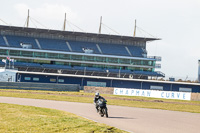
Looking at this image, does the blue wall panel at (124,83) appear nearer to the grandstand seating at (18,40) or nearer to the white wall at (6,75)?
the white wall at (6,75)

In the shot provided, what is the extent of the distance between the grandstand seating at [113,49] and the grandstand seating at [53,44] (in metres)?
9.65

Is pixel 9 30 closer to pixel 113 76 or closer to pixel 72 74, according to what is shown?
pixel 72 74

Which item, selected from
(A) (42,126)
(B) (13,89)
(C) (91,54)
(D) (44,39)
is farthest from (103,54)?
(A) (42,126)

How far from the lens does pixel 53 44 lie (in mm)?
86375

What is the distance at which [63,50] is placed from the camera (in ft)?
279

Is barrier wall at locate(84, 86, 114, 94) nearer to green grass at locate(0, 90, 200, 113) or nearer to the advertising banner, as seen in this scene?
the advertising banner

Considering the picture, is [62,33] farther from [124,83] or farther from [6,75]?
[6,75]

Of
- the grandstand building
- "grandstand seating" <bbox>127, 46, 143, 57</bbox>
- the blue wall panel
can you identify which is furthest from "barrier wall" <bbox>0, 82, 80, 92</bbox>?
"grandstand seating" <bbox>127, 46, 143, 57</bbox>

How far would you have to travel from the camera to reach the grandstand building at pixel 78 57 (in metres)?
75.6

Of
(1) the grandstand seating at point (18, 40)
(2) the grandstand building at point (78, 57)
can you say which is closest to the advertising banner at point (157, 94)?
(2) the grandstand building at point (78, 57)

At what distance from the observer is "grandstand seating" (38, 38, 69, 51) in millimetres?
84938

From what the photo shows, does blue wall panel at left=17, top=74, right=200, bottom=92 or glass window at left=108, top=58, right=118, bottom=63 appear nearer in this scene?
blue wall panel at left=17, top=74, right=200, bottom=92

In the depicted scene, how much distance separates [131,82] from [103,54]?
43.0 feet

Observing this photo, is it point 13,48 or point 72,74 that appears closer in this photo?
point 72,74
